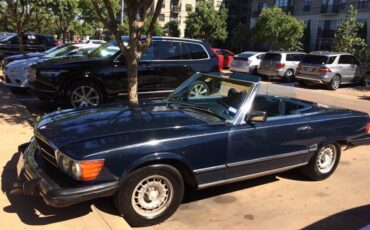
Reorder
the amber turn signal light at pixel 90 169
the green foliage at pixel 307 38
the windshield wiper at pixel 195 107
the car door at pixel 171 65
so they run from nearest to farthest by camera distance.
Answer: the amber turn signal light at pixel 90 169
the windshield wiper at pixel 195 107
the car door at pixel 171 65
the green foliage at pixel 307 38

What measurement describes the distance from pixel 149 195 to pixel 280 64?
57.8ft

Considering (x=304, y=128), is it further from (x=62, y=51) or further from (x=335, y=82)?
(x=335, y=82)

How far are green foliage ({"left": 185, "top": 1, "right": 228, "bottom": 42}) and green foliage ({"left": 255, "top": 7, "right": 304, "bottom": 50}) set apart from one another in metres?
12.1

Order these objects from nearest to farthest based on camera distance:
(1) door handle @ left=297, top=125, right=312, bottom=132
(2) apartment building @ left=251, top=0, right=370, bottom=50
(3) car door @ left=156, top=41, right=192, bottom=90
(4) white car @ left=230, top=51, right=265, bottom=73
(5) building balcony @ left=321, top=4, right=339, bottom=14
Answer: (1) door handle @ left=297, top=125, right=312, bottom=132
(3) car door @ left=156, top=41, right=192, bottom=90
(4) white car @ left=230, top=51, right=265, bottom=73
(2) apartment building @ left=251, top=0, right=370, bottom=50
(5) building balcony @ left=321, top=4, right=339, bottom=14

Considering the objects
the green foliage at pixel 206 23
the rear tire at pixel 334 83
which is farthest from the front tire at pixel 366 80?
the green foliage at pixel 206 23

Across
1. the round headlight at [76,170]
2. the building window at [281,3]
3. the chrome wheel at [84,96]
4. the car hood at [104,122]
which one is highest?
the building window at [281,3]

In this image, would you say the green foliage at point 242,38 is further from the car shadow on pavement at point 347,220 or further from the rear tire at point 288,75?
the car shadow on pavement at point 347,220

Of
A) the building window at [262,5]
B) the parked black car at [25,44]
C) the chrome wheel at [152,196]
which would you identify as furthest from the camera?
the building window at [262,5]

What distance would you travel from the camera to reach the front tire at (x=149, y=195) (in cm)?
385

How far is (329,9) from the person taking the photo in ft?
138

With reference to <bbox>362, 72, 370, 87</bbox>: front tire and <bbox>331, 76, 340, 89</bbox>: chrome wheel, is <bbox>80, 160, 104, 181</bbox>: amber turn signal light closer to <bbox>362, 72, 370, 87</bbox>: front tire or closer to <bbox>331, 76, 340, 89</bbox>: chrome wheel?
<bbox>331, 76, 340, 89</bbox>: chrome wheel

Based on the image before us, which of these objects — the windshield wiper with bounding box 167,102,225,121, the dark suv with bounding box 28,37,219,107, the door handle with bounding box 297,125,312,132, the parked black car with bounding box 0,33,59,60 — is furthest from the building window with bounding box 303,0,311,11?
the windshield wiper with bounding box 167,102,225,121

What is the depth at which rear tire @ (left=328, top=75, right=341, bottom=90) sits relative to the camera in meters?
18.3

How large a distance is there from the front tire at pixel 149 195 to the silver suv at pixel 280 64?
17.0 metres
